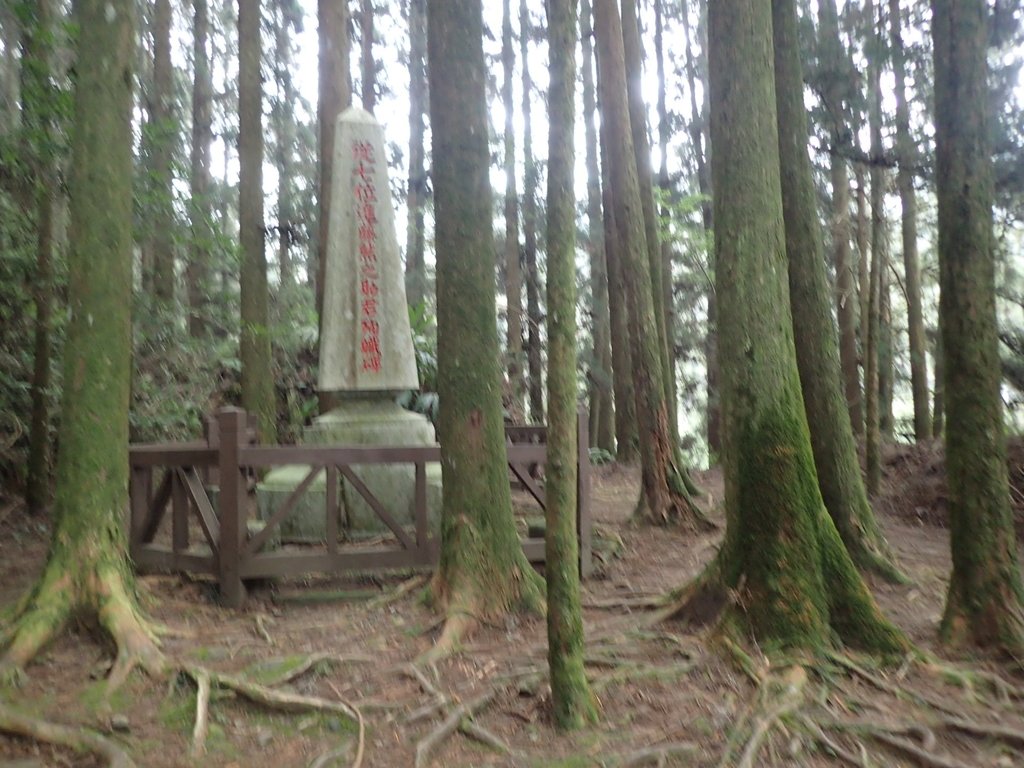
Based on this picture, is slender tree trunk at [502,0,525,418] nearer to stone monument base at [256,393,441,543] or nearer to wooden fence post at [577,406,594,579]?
stone monument base at [256,393,441,543]

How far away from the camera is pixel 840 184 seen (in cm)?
1446

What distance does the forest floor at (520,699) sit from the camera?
376cm

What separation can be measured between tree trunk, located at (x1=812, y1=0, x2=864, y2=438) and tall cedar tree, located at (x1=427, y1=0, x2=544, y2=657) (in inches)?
216

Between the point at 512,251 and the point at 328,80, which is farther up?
the point at 328,80

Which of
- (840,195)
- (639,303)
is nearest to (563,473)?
(639,303)

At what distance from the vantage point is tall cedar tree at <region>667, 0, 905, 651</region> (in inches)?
191

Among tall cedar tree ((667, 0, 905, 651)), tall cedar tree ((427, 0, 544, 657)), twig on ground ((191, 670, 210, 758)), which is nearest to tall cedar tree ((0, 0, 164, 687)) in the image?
twig on ground ((191, 670, 210, 758))

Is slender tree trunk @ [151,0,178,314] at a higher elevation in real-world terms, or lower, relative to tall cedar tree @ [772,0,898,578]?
higher

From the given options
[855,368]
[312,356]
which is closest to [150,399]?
[312,356]

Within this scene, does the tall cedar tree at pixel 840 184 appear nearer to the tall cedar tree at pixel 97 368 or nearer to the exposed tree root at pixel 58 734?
the tall cedar tree at pixel 97 368

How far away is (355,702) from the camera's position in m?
4.36

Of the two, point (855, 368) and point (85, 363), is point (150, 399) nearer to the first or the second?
point (85, 363)

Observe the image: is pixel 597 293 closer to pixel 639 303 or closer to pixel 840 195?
pixel 840 195

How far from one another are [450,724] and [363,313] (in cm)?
526
